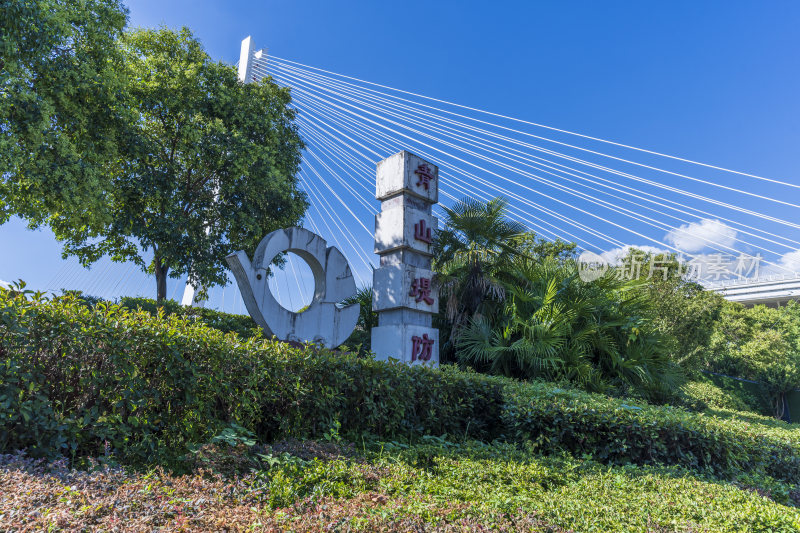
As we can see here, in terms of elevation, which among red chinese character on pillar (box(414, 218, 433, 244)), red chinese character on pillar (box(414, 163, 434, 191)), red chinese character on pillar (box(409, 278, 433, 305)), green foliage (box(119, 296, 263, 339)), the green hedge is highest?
red chinese character on pillar (box(414, 163, 434, 191))

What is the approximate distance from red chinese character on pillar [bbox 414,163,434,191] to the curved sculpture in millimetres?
2116

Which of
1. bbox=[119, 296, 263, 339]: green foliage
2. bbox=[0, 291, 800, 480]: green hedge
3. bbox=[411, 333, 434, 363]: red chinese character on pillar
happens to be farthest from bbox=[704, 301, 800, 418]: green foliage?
bbox=[0, 291, 800, 480]: green hedge

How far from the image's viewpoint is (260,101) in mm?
13156

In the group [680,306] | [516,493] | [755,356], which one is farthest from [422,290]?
[755,356]

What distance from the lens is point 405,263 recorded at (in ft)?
24.1

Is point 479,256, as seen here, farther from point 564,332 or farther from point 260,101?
point 260,101

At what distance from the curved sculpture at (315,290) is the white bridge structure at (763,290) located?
31.8 metres

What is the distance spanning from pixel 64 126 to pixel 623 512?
11942mm

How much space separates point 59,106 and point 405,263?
796cm

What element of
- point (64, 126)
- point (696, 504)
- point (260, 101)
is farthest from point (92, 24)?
point (696, 504)

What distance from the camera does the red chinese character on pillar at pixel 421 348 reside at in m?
7.15

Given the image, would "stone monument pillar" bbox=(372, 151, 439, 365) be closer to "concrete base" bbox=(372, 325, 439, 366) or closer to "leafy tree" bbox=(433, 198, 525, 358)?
"concrete base" bbox=(372, 325, 439, 366)

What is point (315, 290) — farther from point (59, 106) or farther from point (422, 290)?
point (59, 106)

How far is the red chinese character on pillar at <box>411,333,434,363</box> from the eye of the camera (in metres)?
7.15
